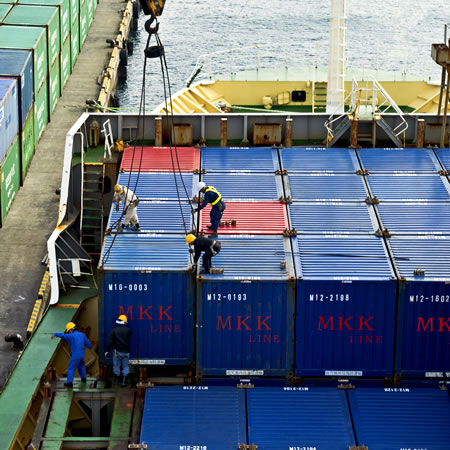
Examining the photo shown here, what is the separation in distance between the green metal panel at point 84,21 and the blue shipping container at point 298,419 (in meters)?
41.3

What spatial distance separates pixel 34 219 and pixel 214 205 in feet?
48.4

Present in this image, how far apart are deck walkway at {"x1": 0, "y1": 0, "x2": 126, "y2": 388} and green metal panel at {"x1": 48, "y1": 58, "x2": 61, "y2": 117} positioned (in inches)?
26.2

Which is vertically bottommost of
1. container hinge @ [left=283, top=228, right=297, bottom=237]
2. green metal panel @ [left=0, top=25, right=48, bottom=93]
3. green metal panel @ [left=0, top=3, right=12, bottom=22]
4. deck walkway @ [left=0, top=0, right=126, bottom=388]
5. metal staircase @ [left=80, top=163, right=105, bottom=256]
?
deck walkway @ [left=0, top=0, right=126, bottom=388]

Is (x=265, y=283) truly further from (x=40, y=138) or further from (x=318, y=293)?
(x=40, y=138)

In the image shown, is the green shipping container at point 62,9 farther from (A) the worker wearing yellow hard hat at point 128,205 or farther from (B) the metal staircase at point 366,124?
(A) the worker wearing yellow hard hat at point 128,205

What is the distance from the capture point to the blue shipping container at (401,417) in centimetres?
2077

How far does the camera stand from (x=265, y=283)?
2245 centimetres

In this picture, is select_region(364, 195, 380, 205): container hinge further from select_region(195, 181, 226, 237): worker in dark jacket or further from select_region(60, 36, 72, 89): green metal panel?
select_region(60, 36, 72, 89): green metal panel

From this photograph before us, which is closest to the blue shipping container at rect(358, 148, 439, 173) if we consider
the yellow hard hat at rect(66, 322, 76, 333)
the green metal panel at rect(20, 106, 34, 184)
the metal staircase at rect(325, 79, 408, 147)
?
the metal staircase at rect(325, 79, 408, 147)

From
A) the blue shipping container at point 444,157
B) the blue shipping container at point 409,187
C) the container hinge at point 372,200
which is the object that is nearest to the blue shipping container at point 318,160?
the blue shipping container at point 409,187

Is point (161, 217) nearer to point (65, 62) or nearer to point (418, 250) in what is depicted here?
point (418, 250)

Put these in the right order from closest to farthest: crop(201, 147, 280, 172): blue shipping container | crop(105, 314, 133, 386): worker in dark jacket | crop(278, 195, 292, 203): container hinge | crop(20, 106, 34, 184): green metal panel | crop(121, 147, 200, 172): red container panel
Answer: crop(105, 314, 133, 386): worker in dark jacket, crop(278, 195, 292, 203): container hinge, crop(121, 147, 200, 172): red container panel, crop(201, 147, 280, 172): blue shipping container, crop(20, 106, 34, 184): green metal panel

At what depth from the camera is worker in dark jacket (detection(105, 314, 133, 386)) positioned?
2256 centimetres

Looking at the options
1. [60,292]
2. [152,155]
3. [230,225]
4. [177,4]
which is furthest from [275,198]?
[177,4]
